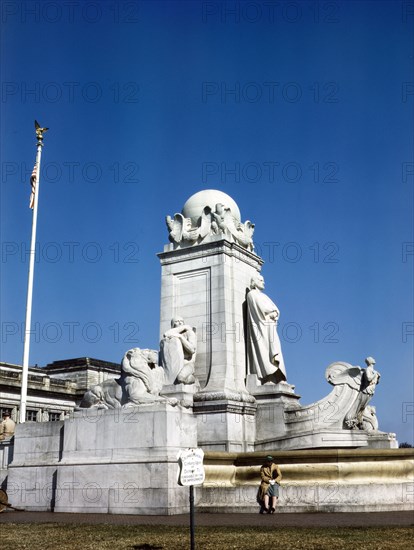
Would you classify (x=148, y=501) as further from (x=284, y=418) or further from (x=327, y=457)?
(x=284, y=418)

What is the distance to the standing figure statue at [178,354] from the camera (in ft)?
66.6

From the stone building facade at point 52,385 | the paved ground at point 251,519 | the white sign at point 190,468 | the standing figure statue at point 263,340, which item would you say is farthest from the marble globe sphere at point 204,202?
the stone building facade at point 52,385

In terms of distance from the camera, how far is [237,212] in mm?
23984

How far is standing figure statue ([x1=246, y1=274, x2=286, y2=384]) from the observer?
21.4 meters

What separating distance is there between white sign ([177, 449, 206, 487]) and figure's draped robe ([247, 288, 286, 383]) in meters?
10.9

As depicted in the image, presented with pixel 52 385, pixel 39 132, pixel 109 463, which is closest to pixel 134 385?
pixel 109 463

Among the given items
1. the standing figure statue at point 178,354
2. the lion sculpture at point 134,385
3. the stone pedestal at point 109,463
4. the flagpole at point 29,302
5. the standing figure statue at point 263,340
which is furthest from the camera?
the flagpole at point 29,302

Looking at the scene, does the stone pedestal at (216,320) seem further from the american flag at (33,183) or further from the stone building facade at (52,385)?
the stone building facade at (52,385)

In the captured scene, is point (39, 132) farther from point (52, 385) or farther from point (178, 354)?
point (52, 385)

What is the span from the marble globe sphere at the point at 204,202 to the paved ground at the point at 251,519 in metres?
11.2

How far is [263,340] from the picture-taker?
21.6 meters

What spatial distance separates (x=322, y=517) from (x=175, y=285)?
34.6 ft

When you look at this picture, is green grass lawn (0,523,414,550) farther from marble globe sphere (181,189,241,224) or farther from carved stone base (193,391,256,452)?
marble globe sphere (181,189,241,224)

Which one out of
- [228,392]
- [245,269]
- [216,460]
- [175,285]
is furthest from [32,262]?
[216,460]
